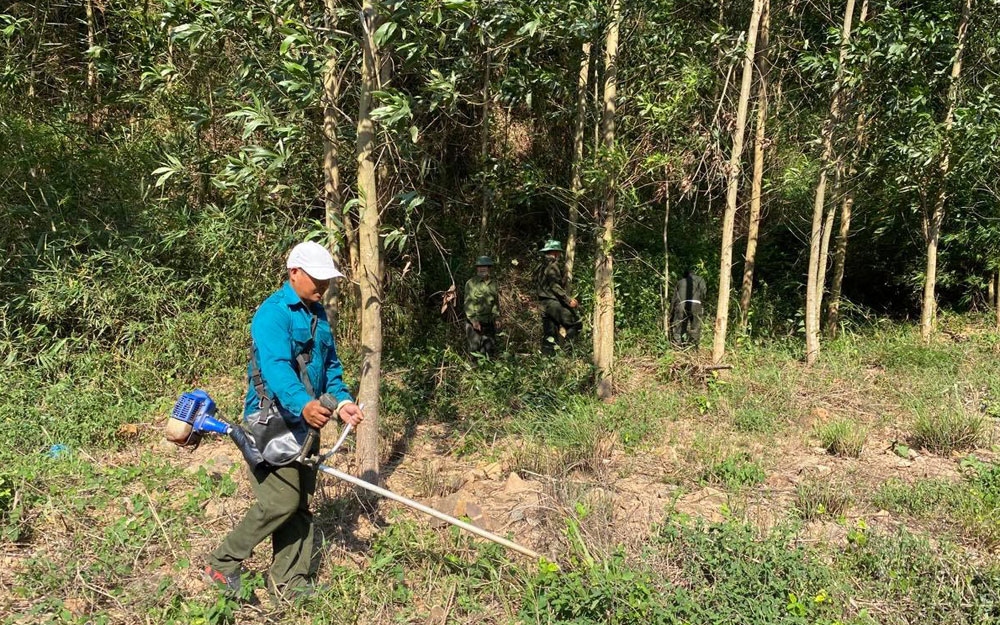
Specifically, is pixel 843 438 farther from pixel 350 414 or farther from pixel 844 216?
pixel 844 216

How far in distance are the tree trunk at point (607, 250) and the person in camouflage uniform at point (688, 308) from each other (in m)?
3.01

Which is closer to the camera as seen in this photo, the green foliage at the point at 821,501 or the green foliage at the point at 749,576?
the green foliage at the point at 749,576

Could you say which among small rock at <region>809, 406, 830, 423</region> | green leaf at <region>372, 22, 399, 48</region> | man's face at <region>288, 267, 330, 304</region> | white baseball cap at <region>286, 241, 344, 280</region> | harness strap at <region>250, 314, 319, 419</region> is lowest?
small rock at <region>809, 406, 830, 423</region>

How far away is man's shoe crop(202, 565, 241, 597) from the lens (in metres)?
3.13

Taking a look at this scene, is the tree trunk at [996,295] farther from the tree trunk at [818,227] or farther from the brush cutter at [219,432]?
the brush cutter at [219,432]

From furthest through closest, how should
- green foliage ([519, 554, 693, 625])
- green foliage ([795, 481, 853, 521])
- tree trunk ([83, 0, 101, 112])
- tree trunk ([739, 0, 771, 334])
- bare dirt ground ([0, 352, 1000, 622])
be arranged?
tree trunk ([83, 0, 101, 112]) → tree trunk ([739, 0, 771, 334]) → green foliage ([795, 481, 853, 521]) → bare dirt ground ([0, 352, 1000, 622]) → green foliage ([519, 554, 693, 625])

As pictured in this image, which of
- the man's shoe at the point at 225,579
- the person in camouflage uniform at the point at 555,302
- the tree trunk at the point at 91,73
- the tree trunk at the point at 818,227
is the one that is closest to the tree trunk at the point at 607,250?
the person in camouflage uniform at the point at 555,302

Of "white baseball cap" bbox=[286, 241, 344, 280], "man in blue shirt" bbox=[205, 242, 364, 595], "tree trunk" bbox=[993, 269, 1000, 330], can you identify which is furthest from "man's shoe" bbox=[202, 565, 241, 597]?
"tree trunk" bbox=[993, 269, 1000, 330]

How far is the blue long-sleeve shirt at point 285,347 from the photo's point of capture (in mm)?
2947

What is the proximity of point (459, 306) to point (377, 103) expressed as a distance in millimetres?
5175

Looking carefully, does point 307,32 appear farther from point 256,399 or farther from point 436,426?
point 436,426

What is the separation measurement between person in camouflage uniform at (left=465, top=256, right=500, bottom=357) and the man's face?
204 inches

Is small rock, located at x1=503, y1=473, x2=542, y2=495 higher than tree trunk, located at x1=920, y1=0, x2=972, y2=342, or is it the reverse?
tree trunk, located at x1=920, y1=0, x2=972, y2=342

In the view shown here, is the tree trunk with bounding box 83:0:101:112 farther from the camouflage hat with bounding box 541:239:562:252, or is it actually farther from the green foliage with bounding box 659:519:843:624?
the green foliage with bounding box 659:519:843:624
